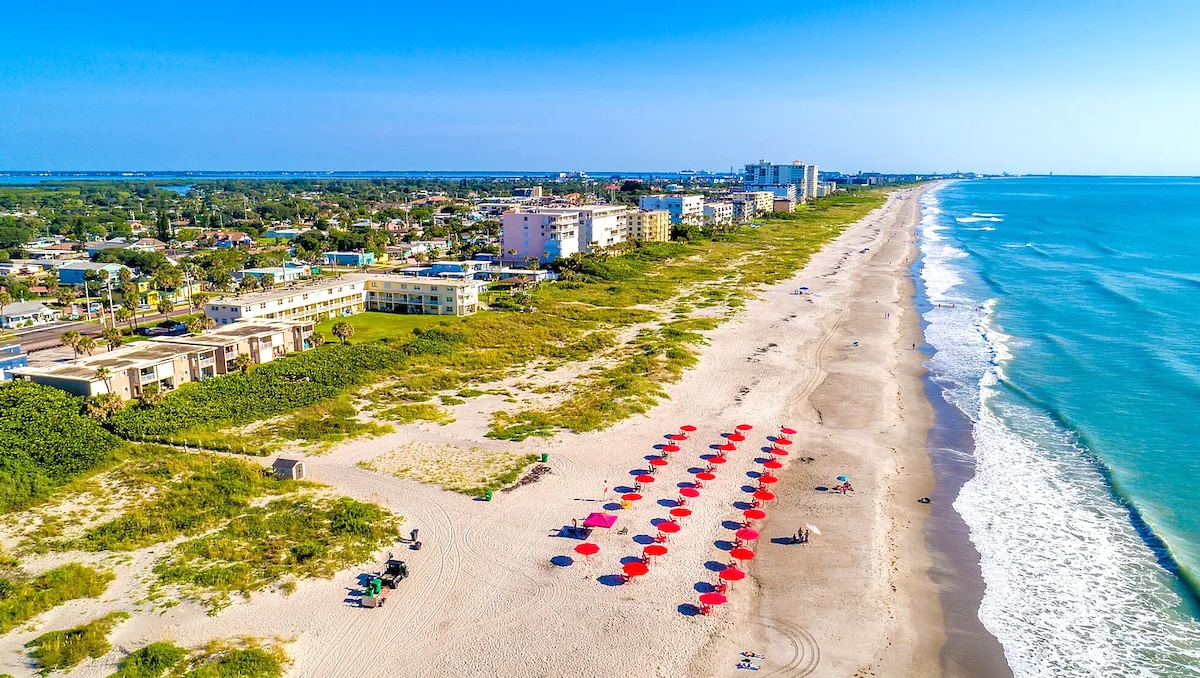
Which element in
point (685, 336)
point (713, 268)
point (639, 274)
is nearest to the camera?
point (685, 336)

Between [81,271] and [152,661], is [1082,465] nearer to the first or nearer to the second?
[152,661]

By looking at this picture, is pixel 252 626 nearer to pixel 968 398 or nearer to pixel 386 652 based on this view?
pixel 386 652

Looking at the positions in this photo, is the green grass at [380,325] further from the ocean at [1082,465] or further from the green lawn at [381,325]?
the ocean at [1082,465]

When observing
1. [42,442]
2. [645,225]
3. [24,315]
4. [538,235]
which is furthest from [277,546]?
[645,225]

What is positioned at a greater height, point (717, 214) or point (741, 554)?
point (717, 214)

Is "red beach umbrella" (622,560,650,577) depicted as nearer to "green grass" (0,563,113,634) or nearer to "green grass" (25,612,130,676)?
"green grass" (25,612,130,676)

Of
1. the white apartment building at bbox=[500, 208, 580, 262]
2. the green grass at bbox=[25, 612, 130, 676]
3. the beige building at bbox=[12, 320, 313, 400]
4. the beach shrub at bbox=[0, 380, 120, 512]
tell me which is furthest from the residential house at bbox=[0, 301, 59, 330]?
the white apartment building at bbox=[500, 208, 580, 262]

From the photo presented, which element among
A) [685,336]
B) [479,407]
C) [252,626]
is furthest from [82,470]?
[685,336]
